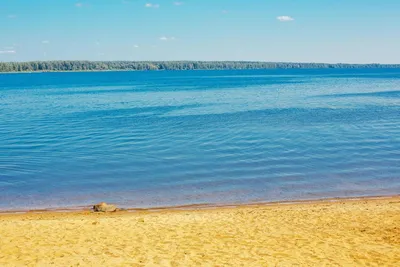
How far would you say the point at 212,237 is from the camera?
44.5ft

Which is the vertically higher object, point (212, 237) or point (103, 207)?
point (212, 237)

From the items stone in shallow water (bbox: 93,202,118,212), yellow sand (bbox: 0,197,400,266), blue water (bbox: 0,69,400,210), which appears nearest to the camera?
yellow sand (bbox: 0,197,400,266)

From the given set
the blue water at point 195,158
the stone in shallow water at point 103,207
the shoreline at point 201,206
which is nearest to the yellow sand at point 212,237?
the stone in shallow water at point 103,207

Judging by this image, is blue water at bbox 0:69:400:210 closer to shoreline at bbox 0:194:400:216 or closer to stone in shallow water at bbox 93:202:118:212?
shoreline at bbox 0:194:400:216

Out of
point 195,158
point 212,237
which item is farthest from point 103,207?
point 195,158

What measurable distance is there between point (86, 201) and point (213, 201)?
5511 millimetres

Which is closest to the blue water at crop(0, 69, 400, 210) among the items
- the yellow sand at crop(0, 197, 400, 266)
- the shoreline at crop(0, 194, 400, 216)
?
the shoreline at crop(0, 194, 400, 216)

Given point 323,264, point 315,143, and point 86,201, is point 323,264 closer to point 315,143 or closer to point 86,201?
point 86,201

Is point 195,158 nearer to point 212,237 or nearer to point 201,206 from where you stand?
point 201,206

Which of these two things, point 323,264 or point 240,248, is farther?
point 240,248

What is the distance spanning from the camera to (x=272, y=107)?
55438 millimetres

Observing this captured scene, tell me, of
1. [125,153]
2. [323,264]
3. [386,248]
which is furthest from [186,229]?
[125,153]

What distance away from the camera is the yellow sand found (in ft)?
38.2

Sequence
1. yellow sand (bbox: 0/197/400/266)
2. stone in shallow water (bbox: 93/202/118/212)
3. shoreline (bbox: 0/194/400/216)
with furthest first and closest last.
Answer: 1. shoreline (bbox: 0/194/400/216)
2. stone in shallow water (bbox: 93/202/118/212)
3. yellow sand (bbox: 0/197/400/266)
